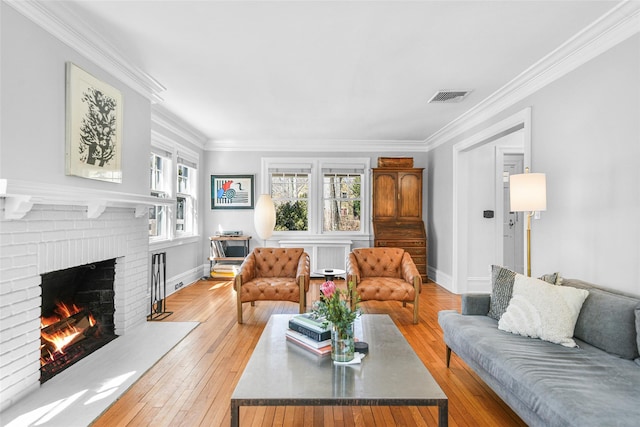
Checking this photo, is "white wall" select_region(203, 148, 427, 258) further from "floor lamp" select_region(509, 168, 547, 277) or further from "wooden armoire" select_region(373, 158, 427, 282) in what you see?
"floor lamp" select_region(509, 168, 547, 277)

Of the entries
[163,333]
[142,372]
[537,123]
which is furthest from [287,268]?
[537,123]

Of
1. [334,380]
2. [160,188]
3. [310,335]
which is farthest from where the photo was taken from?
[160,188]

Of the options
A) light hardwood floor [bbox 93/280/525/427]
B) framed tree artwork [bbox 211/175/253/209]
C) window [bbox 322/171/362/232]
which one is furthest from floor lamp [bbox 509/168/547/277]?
framed tree artwork [bbox 211/175/253/209]

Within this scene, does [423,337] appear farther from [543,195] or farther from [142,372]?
[142,372]

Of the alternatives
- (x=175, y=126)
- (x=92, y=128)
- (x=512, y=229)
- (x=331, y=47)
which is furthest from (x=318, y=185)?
(x=92, y=128)

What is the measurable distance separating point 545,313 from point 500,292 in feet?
1.35

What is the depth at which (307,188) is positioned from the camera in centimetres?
664

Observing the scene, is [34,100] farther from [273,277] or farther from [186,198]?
[186,198]

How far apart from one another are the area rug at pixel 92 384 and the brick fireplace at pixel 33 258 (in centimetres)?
14

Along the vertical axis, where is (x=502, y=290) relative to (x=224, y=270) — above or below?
above

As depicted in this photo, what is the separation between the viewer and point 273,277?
4.28m

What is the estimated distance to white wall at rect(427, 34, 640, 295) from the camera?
2.34 m

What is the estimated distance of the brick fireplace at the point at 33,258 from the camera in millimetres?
2076

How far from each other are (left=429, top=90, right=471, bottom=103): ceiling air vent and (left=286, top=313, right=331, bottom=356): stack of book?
2979 millimetres
